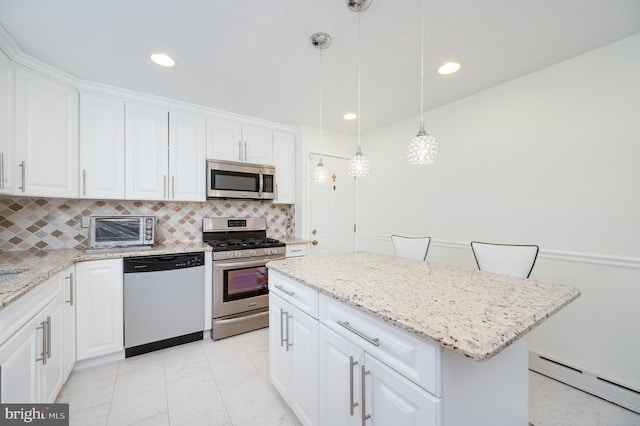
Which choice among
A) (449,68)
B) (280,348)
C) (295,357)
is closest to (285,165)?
(449,68)

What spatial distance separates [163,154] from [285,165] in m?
1.42

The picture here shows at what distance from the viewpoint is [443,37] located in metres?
1.71

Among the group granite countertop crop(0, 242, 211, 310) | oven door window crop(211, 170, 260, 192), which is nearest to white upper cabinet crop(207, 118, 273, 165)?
oven door window crop(211, 170, 260, 192)

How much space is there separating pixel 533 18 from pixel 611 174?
123 centimetres

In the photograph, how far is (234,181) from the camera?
2990 mm

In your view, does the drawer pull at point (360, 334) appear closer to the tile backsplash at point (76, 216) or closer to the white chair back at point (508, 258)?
the white chair back at point (508, 258)

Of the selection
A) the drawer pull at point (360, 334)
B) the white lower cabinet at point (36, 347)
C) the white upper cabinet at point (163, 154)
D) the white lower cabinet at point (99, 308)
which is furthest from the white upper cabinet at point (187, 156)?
the drawer pull at point (360, 334)

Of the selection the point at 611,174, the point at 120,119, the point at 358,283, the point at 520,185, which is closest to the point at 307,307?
the point at 358,283

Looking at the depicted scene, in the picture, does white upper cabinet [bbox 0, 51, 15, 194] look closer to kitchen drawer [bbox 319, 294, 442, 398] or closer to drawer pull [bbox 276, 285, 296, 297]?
drawer pull [bbox 276, 285, 296, 297]

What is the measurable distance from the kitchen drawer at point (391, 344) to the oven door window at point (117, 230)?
2.25m

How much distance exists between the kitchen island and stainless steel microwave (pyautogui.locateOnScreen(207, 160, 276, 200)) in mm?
1652

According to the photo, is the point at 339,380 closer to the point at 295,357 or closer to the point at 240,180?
the point at 295,357

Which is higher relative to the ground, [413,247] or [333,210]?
[333,210]

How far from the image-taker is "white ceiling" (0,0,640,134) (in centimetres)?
147
